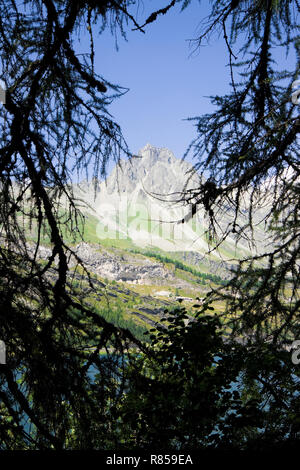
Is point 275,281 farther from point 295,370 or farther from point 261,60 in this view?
point 261,60

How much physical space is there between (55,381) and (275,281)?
86.9 inches

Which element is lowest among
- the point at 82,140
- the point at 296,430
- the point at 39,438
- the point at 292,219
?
the point at 296,430
